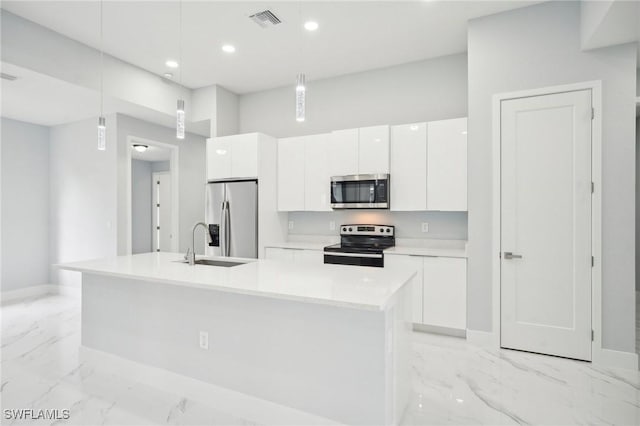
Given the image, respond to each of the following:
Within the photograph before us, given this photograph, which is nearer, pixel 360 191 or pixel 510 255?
pixel 510 255

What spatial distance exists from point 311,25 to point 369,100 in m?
1.34

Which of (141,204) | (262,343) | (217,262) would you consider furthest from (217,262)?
(141,204)

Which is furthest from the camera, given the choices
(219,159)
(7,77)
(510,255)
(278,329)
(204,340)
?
(219,159)

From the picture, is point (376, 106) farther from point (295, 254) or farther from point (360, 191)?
point (295, 254)

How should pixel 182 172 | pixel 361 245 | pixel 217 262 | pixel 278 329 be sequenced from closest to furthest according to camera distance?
Answer: pixel 278 329 < pixel 217 262 < pixel 361 245 < pixel 182 172

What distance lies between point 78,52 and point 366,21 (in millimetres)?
3013

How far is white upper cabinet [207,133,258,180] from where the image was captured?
438 cm

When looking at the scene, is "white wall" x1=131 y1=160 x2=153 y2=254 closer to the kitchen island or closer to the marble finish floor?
the marble finish floor

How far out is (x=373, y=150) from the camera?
395 cm

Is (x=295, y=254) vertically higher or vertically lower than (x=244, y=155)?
lower

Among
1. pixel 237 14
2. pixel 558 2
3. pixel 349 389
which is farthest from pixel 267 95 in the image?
pixel 349 389

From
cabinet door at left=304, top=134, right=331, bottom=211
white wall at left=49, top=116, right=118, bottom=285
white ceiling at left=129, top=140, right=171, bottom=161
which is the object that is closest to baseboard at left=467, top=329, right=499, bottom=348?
cabinet door at left=304, top=134, right=331, bottom=211

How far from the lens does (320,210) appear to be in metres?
4.36

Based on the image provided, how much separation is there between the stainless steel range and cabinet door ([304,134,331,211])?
0.44 m
